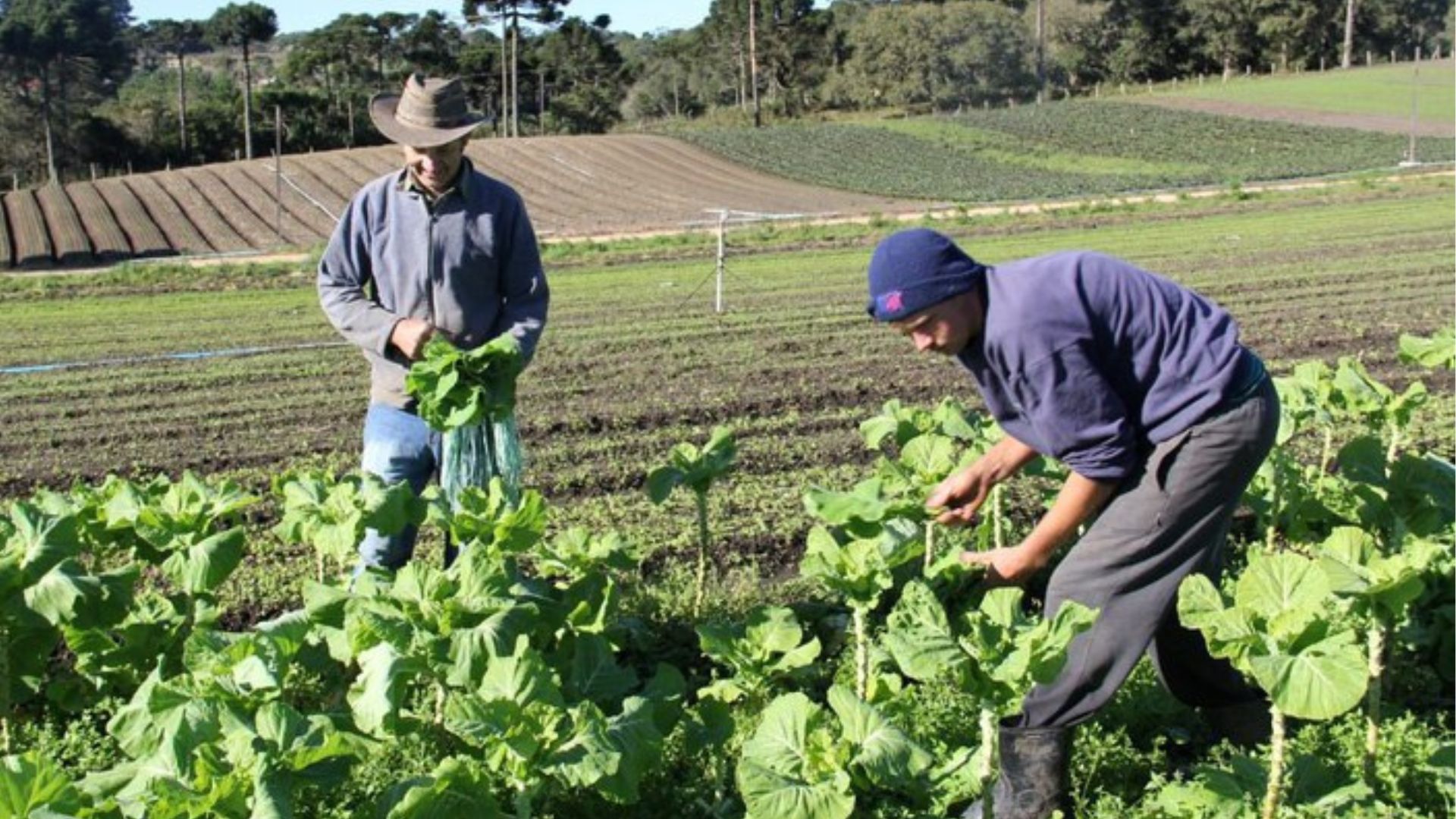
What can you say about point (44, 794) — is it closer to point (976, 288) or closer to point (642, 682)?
point (976, 288)

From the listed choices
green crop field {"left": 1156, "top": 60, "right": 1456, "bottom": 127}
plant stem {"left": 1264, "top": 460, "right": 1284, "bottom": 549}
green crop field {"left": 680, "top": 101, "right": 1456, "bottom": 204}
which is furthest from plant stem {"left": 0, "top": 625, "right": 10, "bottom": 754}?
green crop field {"left": 1156, "top": 60, "right": 1456, "bottom": 127}

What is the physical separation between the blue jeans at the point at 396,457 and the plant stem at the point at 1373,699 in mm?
2846

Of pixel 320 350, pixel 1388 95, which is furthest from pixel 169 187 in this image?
pixel 1388 95

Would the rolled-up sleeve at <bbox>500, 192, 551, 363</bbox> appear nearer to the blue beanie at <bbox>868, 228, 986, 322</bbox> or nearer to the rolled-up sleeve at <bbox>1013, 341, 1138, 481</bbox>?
the blue beanie at <bbox>868, 228, 986, 322</bbox>

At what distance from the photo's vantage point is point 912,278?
346 cm

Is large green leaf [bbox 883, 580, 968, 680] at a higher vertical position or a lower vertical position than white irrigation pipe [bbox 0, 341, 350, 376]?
higher

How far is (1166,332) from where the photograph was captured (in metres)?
3.69

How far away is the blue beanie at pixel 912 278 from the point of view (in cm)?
346

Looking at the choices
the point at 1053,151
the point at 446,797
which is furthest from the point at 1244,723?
the point at 1053,151

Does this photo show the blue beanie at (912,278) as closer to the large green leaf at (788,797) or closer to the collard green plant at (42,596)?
the large green leaf at (788,797)

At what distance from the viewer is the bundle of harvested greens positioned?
14.9ft

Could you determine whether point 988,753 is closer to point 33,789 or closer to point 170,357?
point 33,789

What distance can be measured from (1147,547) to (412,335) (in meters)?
2.28

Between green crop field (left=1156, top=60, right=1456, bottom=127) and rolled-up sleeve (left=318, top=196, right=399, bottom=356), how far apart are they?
180ft
